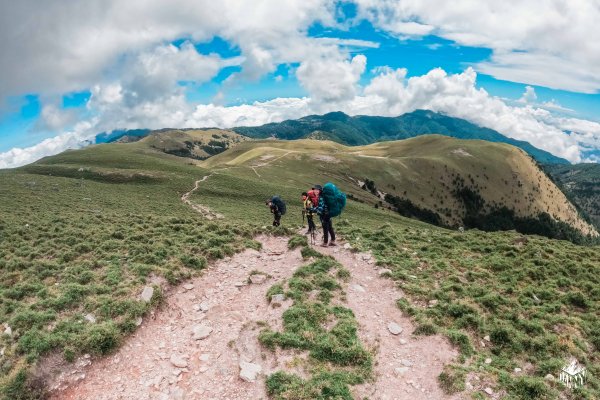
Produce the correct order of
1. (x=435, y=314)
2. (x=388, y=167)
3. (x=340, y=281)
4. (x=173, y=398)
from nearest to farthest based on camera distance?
(x=173, y=398)
(x=435, y=314)
(x=340, y=281)
(x=388, y=167)

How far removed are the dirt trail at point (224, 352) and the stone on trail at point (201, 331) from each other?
161 mm

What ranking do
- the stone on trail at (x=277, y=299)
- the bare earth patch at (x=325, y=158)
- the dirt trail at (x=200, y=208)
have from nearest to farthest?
the stone on trail at (x=277, y=299), the dirt trail at (x=200, y=208), the bare earth patch at (x=325, y=158)

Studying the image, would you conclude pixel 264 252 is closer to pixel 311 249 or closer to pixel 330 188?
pixel 311 249

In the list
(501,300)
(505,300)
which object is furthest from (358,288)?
(505,300)

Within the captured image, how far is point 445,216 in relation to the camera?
17200 centimetres

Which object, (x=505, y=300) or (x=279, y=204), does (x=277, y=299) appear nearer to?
(x=505, y=300)

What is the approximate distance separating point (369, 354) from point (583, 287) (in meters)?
14.6

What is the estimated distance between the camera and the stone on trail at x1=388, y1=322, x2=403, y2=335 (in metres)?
14.5

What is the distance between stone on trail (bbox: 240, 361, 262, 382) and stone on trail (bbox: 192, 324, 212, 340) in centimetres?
247

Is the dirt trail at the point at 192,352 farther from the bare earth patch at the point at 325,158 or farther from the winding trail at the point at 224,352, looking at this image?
the bare earth patch at the point at 325,158

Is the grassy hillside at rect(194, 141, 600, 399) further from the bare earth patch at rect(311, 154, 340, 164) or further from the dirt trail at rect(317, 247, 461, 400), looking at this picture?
the bare earth patch at rect(311, 154, 340, 164)

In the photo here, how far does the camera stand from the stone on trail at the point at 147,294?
15395mm

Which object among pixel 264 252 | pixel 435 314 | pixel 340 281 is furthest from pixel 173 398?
pixel 264 252

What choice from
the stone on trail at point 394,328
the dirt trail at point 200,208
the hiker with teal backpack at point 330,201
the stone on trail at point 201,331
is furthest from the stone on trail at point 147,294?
the dirt trail at point 200,208
